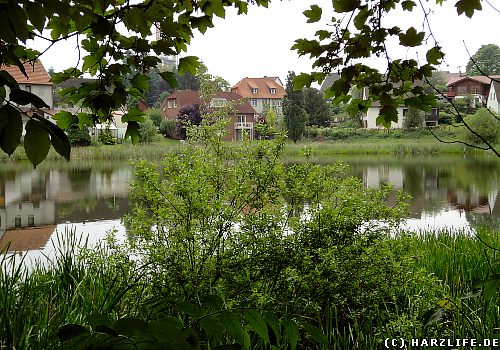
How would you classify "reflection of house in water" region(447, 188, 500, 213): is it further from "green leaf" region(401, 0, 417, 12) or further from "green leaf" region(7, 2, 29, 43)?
"green leaf" region(7, 2, 29, 43)

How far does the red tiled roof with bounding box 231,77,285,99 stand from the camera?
2285 inches

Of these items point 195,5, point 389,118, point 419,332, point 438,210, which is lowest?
point 438,210

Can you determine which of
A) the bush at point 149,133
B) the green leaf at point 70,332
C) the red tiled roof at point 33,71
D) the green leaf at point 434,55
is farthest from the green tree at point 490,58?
the green leaf at point 70,332

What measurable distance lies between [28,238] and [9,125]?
29.4 feet

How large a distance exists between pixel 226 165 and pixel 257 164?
12.3 inches

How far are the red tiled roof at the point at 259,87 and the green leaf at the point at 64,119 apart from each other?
2214 inches

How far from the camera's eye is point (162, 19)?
5.78ft

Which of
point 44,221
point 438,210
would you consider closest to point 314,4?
point 44,221

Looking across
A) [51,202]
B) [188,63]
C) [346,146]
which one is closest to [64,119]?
[188,63]

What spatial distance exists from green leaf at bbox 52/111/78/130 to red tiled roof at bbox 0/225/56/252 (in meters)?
6.77

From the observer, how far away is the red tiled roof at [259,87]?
58031mm

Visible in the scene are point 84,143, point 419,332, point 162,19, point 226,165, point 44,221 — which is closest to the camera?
point 162,19

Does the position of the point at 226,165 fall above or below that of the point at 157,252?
above

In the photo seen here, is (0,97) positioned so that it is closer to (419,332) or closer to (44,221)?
(419,332)
